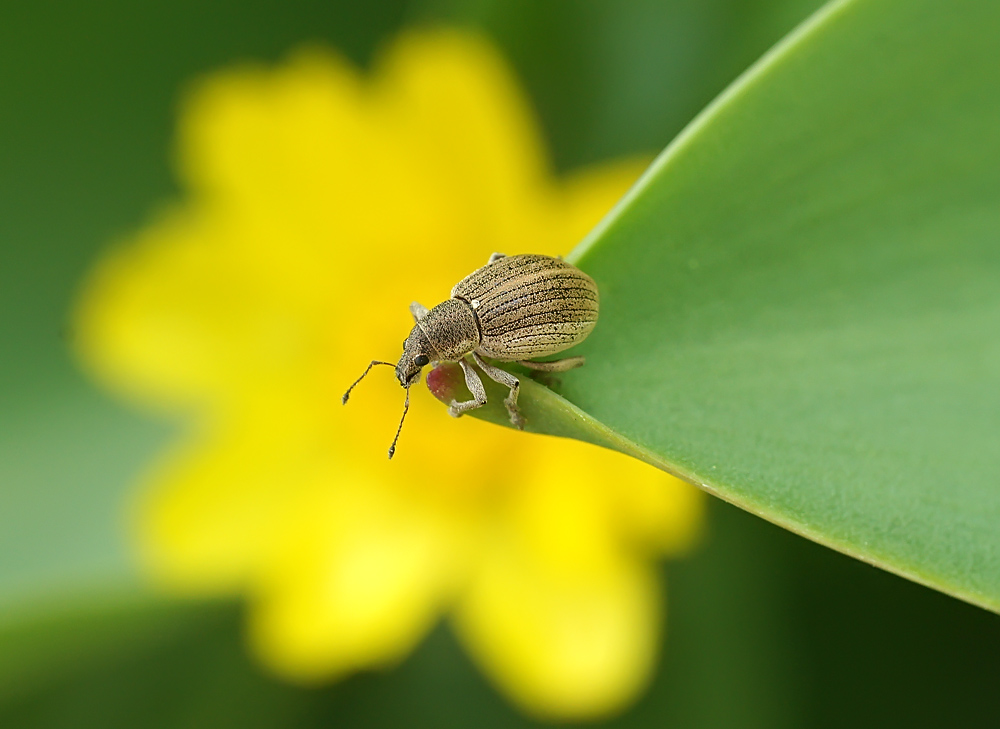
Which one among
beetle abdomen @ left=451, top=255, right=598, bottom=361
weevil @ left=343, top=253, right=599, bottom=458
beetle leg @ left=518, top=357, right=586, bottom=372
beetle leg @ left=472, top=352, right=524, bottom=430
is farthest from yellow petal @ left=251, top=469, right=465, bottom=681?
beetle leg @ left=518, top=357, right=586, bottom=372

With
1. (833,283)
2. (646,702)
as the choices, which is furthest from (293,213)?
(833,283)

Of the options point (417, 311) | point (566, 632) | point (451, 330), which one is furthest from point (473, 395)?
point (566, 632)

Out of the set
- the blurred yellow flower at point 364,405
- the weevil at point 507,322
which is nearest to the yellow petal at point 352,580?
the blurred yellow flower at point 364,405

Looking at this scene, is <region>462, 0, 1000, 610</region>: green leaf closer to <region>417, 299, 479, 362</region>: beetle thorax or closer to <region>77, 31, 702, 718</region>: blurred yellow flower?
<region>417, 299, 479, 362</region>: beetle thorax

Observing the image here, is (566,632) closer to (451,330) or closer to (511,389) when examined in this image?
(451,330)

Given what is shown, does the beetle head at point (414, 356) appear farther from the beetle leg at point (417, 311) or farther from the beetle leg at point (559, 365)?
the beetle leg at point (559, 365)
